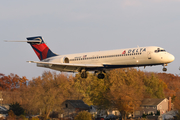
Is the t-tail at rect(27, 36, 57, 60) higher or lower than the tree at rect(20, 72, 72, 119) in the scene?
higher

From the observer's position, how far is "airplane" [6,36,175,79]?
35.9 meters

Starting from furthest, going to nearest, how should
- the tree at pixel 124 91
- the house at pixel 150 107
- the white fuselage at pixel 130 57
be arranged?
the house at pixel 150 107 → the tree at pixel 124 91 → the white fuselage at pixel 130 57

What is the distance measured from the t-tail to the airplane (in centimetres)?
100

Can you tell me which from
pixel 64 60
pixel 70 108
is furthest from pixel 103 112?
pixel 64 60

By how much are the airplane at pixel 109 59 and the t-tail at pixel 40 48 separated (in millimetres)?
1003

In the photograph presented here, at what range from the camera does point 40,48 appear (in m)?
47.7

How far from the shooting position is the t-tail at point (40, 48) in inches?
1865

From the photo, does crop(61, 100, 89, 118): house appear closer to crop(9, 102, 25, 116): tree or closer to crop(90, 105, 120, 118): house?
crop(90, 105, 120, 118): house

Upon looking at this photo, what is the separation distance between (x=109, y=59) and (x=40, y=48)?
1459cm

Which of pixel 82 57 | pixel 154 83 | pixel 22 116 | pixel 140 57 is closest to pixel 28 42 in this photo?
pixel 82 57

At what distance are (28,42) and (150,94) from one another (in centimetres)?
5822

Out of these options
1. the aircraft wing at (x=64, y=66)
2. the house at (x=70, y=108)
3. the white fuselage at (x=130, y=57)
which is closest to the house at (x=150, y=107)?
the house at (x=70, y=108)

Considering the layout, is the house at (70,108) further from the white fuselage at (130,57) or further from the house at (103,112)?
the white fuselage at (130,57)

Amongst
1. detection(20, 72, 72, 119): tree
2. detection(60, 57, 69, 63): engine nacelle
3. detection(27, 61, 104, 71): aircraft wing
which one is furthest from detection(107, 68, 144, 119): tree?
detection(27, 61, 104, 71): aircraft wing
